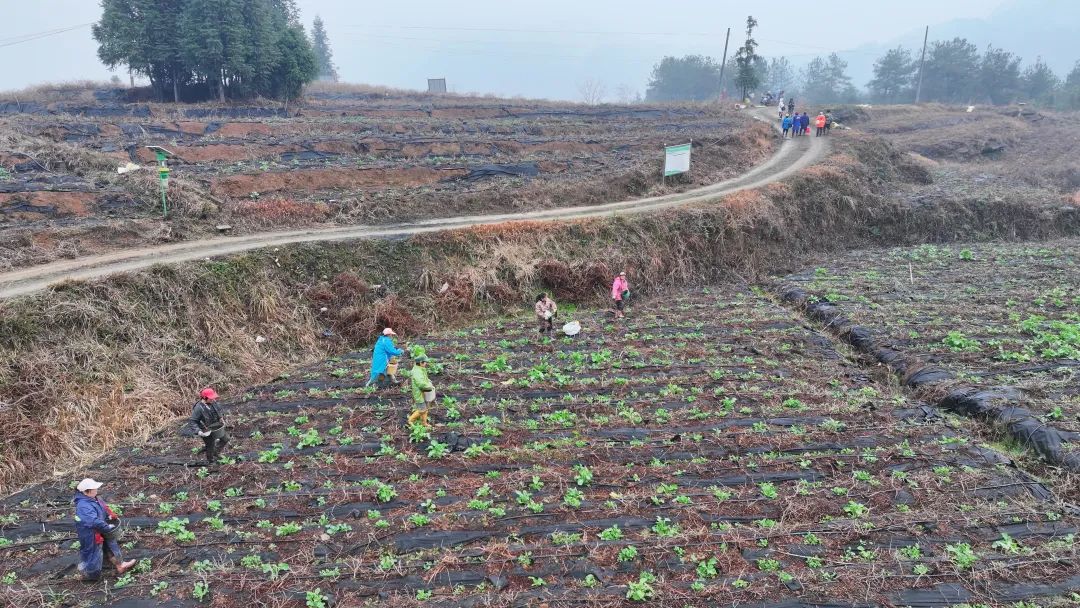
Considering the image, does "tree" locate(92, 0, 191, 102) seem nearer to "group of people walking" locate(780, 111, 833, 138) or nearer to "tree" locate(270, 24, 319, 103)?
"tree" locate(270, 24, 319, 103)

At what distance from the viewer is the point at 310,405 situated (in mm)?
12789

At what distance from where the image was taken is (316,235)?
19.1 m

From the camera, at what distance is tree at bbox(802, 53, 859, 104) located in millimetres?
92812

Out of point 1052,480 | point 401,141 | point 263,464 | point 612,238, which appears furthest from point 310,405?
point 401,141

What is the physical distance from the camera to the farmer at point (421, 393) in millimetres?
11109

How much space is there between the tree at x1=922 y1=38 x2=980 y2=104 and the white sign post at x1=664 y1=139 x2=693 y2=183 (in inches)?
2721

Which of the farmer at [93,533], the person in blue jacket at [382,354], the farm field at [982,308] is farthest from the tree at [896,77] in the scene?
the farmer at [93,533]

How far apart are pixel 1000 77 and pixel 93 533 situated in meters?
94.7

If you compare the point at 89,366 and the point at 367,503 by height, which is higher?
the point at 89,366

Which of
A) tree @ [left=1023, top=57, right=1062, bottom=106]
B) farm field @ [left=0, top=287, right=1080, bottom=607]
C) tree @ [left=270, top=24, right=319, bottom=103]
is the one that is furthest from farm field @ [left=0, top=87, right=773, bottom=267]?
tree @ [left=1023, top=57, right=1062, bottom=106]

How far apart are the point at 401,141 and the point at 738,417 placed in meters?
23.0

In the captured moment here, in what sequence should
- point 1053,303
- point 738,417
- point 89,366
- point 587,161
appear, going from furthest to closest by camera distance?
point 587,161 < point 1053,303 < point 89,366 < point 738,417

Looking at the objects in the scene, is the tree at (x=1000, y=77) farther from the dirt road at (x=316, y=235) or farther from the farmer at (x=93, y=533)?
the farmer at (x=93, y=533)

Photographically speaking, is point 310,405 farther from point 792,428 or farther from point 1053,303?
point 1053,303
